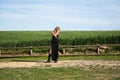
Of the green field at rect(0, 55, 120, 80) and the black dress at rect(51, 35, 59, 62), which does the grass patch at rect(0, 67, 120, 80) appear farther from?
the black dress at rect(51, 35, 59, 62)

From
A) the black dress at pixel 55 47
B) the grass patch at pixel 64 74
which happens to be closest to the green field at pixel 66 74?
the grass patch at pixel 64 74

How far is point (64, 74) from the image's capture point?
14.6 metres

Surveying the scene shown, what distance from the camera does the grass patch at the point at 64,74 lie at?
44.7 feet

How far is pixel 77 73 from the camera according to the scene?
1486 centimetres

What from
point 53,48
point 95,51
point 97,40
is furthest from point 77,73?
point 97,40

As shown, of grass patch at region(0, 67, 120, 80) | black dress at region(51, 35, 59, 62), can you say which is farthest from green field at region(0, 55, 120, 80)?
black dress at region(51, 35, 59, 62)

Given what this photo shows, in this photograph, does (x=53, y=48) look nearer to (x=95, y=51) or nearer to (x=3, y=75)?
(x=3, y=75)

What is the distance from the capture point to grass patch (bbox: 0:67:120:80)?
1361 cm

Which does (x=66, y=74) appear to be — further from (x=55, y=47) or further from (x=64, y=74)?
(x=55, y=47)

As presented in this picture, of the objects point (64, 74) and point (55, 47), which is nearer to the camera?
point (64, 74)

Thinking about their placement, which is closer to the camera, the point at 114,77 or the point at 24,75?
the point at 114,77

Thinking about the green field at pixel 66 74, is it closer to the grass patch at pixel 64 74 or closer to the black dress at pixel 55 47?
the grass patch at pixel 64 74

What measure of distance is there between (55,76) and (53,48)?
17.6ft

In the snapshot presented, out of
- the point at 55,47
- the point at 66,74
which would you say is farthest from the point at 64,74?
the point at 55,47
